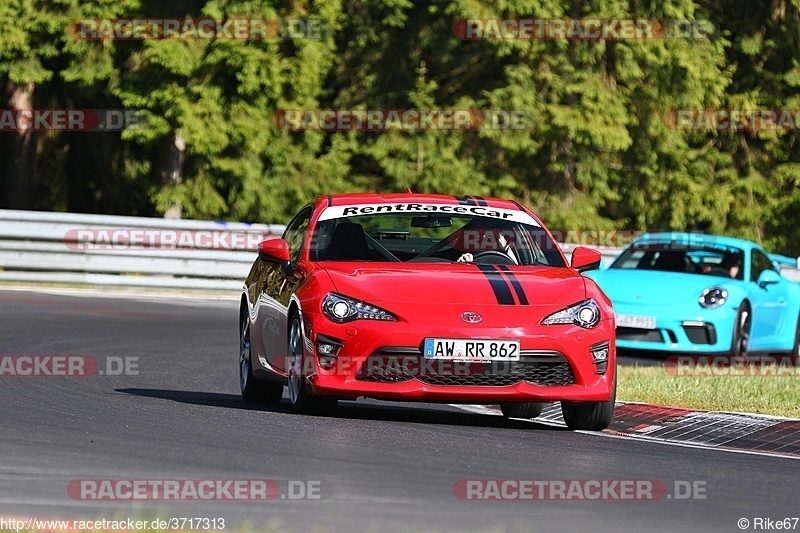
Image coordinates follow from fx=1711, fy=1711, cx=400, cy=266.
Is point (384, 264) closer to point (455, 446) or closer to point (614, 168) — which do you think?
point (455, 446)

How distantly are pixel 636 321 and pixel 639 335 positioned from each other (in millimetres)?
170

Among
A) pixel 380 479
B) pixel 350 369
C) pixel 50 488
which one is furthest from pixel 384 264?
pixel 50 488

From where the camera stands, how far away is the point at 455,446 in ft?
28.9

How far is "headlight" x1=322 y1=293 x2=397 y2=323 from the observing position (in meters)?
9.61

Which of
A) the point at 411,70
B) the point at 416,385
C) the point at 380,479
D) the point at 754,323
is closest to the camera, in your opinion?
the point at 380,479

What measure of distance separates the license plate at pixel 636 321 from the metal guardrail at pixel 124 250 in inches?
308

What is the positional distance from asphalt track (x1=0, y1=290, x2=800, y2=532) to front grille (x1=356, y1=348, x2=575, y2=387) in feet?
0.96

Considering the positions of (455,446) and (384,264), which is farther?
(384,264)

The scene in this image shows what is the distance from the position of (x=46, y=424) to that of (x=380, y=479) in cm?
246

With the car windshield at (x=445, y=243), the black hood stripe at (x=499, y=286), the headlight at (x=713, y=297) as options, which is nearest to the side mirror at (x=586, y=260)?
the car windshield at (x=445, y=243)

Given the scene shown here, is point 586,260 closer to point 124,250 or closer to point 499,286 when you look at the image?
point 499,286

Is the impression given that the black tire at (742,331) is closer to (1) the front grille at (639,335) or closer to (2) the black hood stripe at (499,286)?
(1) the front grille at (639,335)

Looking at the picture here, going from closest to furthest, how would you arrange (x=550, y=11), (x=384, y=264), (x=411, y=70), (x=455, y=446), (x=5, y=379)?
1. (x=455, y=446)
2. (x=384, y=264)
3. (x=5, y=379)
4. (x=550, y=11)
5. (x=411, y=70)

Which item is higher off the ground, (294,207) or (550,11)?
(550,11)
